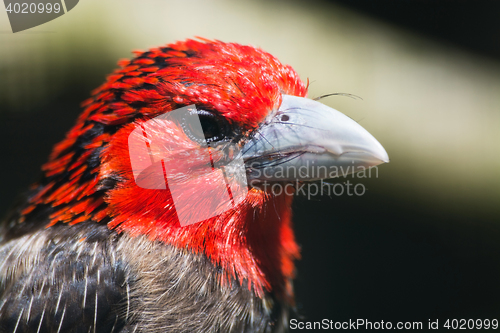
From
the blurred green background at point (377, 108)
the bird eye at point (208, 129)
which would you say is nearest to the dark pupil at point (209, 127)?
the bird eye at point (208, 129)

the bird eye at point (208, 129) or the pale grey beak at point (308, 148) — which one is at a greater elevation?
the bird eye at point (208, 129)

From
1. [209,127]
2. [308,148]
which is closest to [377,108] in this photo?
[308,148]

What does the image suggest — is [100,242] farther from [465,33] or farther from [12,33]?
[465,33]

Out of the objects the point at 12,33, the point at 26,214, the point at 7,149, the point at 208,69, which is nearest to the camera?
the point at 208,69

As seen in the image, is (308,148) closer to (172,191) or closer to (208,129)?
(208,129)

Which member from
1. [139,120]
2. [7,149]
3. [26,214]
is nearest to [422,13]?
[139,120]

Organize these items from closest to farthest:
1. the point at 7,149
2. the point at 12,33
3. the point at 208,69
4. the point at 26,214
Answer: the point at 208,69 → the point at 26,214 → the point at 12,33 → the point at 7,149

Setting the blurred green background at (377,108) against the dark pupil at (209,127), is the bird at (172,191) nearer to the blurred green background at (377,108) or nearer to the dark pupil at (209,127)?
the dark pupil at (209,127)
